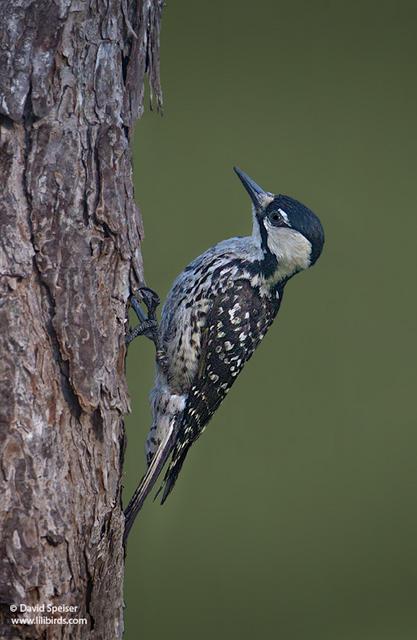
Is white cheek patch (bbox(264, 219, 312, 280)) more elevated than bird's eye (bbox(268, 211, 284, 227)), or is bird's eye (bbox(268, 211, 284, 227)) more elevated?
bird's eye (bbox(268, 211, 284, 227))

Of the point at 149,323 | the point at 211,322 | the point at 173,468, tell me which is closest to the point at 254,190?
the point at 211,322

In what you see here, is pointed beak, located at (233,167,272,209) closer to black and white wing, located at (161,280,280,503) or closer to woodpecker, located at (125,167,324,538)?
woodpecker, located at (125,167,324,538)

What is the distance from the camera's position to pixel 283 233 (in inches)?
106

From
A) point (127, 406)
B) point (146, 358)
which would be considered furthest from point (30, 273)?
point (146, 358)

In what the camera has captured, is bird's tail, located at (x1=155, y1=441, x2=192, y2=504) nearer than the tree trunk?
No

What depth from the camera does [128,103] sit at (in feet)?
6.88

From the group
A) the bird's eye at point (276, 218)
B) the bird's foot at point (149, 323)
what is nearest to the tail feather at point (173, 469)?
the bird's foot at point (149, 323)

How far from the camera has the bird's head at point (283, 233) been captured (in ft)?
8.67

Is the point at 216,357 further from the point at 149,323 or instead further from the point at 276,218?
the point at 276,218

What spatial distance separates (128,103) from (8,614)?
1.20 metres

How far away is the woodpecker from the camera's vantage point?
264 cm

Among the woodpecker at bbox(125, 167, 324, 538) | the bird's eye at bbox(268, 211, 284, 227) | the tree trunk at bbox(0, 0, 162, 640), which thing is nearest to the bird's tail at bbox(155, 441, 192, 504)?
the woodpecker at bbox(125, 167, 324, 538)

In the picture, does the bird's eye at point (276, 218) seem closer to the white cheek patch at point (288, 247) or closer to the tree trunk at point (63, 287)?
the white cheek patch at point (288, 247)

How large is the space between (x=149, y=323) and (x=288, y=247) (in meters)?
0.49
